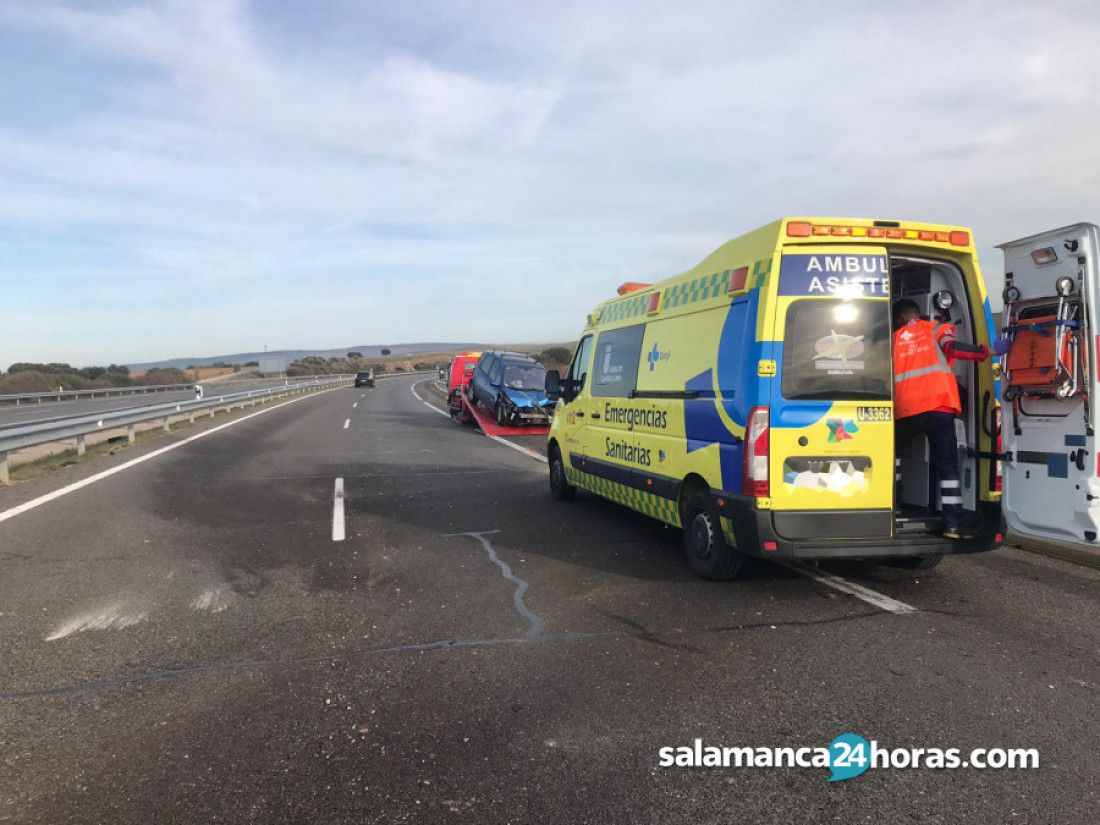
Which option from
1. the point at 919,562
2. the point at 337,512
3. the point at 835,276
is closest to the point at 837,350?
A: the point at 835,276

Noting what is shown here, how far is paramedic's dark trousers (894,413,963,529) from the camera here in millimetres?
5461

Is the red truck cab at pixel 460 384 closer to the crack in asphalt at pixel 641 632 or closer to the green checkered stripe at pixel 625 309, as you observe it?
the green checkered stripe at pixel 625 309

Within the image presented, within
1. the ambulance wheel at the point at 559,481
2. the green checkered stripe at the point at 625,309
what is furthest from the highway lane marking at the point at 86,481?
the green checkered stripe at the point at 625,309

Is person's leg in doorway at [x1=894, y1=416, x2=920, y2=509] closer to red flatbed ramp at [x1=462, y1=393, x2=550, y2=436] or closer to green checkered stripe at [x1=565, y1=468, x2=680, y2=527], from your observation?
green checkered stripe at [x1=565, y1=468, x2=680, y2=527]

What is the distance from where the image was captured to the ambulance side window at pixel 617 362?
7.40 meters

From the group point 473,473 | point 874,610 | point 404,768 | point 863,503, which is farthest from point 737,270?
point 473,473

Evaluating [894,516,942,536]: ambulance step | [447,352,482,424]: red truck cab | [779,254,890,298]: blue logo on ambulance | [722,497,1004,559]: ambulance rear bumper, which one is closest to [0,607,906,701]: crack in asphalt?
[722,497,1004,559]: ambulance rear bumper

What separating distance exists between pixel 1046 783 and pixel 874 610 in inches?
82.5

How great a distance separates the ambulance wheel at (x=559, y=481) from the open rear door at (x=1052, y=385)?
4966 millimetres

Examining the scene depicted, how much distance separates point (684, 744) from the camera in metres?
3.39

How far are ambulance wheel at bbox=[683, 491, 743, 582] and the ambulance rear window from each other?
3.85ft

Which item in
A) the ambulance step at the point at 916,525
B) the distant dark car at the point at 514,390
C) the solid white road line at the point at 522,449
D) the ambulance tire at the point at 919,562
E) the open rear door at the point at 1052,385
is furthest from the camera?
the distant dark car at the point at 514,390

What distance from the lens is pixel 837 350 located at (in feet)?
17.3

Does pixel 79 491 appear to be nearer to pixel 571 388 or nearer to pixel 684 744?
pixel 571 388
